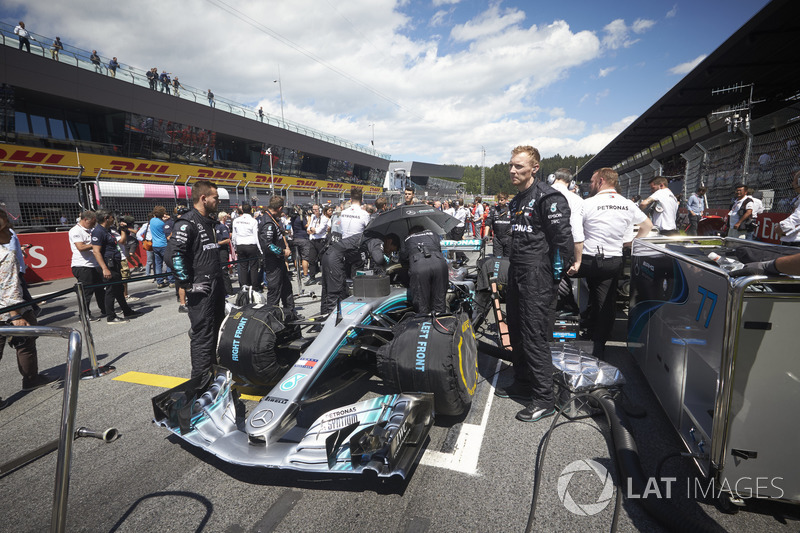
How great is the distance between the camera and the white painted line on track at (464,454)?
2.47 metres

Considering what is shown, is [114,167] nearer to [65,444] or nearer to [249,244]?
[249,244]

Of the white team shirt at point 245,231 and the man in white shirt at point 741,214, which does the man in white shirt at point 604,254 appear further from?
the man in white shirt at point 741,214

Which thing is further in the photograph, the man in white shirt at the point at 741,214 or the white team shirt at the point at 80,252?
the man in white shirt at the point at 741,214

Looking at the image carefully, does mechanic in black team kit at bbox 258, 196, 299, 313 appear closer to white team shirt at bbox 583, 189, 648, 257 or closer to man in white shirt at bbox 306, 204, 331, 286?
man in white shirt at bbox 306, 204, 331, 286

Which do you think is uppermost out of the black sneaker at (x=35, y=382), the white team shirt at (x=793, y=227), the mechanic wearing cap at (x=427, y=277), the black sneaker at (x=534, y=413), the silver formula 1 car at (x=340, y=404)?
the white team shirt at (x=793, y=227)

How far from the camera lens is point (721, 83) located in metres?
12.6

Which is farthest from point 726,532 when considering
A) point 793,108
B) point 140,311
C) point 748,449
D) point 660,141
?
point 660,141

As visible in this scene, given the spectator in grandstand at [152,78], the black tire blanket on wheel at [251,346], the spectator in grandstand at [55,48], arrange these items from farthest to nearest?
the spectator in grandstand at [152,78]
the spectator in grandstand at [55,48]
the black tire blanket on wheel at [251,346]

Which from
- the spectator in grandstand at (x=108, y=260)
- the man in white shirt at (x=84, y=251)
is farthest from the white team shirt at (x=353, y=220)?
the man in white shirt at (x=84, y=251)

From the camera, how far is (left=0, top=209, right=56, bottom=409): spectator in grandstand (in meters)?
3.75

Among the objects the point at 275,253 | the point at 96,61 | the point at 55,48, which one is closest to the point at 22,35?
the point at 55,48

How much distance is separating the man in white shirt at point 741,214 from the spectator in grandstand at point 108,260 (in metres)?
11.6

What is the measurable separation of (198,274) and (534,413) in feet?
10.5

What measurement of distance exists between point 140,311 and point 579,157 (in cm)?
12761
